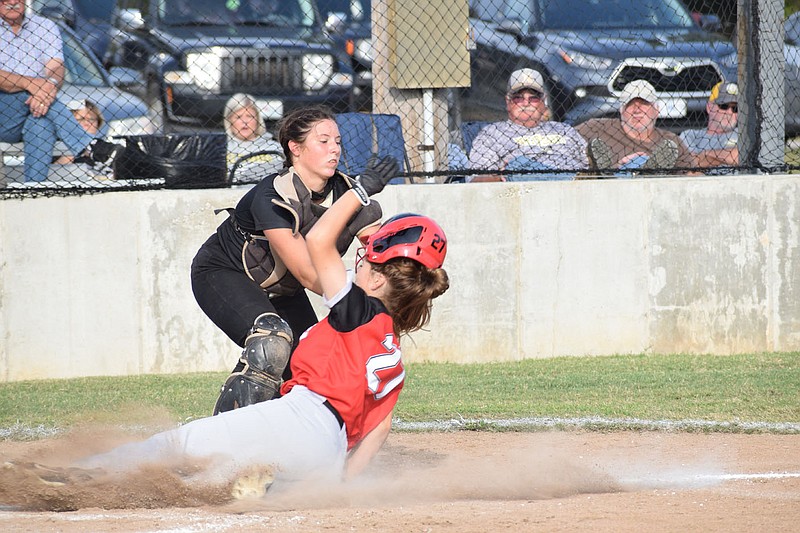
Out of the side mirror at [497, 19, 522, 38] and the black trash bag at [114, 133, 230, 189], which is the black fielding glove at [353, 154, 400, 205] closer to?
the black trash bag at [114, 133, 230, 189]

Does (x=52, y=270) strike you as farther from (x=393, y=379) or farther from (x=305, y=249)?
(x=393, y=379)

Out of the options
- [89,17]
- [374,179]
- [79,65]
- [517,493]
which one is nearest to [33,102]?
[79,65]

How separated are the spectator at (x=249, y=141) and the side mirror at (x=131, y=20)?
3.68 metres

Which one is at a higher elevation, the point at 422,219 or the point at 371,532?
the point at 422,219

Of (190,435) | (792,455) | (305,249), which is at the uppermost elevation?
(305,249)

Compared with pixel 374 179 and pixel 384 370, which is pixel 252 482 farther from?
pixel 374 179

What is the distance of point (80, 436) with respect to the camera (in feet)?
16.4

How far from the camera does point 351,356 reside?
423cm

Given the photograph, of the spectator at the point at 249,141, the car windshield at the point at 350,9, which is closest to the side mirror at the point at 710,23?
the car windshield at the point at 350,9

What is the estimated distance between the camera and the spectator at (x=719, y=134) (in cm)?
913

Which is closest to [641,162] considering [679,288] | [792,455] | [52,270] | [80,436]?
[679,288]

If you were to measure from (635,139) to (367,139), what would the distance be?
2391 millimetres

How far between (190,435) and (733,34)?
6967 millimetres

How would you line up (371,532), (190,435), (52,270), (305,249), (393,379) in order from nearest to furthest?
(371,532)
(190,435)
(393,379)
(305,249)
(52,270)
